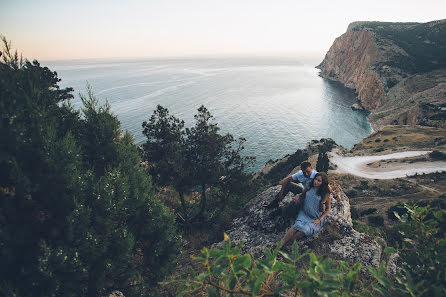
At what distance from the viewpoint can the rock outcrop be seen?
844 centimetres

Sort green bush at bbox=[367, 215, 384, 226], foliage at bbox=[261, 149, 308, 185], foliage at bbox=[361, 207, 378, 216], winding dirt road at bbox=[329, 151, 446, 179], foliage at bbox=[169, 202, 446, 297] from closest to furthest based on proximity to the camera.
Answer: foliage at bbox=[169, 202, 446, 297] < green bush at bbox=[367, 215, 384, 226] < foliage at bbox=[361, 207, 378, 216] < winding dirt road at bbox=[329, 151, 446, 179] < foliage at bbox=[261, 149, 308, 185]

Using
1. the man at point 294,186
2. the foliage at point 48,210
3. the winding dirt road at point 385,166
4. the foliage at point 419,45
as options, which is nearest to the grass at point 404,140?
the winding dirt road at point 385,166

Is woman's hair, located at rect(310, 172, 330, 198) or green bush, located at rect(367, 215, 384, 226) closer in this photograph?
woman's hair, located at rect(310, 172, 330, 198)

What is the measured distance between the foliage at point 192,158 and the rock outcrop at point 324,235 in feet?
19.0

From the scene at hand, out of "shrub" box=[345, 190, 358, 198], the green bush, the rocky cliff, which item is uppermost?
the rocky cliff

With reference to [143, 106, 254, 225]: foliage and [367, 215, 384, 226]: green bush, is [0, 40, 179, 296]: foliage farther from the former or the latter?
[367, 215, 384, 226]: green bush

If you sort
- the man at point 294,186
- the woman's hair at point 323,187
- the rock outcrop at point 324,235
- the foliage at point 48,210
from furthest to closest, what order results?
the rock outcrop at point 324,235 → the man at point 294,186 → the woman's hair at point 323,187 → the foliage at point 48,210

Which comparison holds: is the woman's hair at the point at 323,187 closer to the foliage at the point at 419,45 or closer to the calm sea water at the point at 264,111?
the calm sea water at the point at 264,111

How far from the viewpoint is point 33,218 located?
5023mm

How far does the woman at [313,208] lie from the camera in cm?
726

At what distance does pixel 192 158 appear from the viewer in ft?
59.5

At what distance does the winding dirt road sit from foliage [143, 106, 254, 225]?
30071mm

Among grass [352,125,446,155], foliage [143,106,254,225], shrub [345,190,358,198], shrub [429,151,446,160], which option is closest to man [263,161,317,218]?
foliage [143,106,254,225]

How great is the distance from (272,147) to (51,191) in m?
66.0
